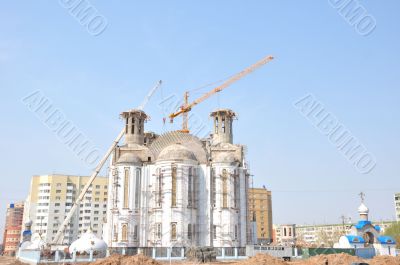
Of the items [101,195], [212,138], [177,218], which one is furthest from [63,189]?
[177,218]

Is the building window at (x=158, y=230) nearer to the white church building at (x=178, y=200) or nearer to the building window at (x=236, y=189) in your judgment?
the white church building at (x=178, y=200)

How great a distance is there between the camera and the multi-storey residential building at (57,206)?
110 meters

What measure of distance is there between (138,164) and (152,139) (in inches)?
494

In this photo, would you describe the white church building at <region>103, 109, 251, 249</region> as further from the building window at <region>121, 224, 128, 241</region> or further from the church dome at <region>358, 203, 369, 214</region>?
the church dome at <region>358, 203, 369, 214</region>

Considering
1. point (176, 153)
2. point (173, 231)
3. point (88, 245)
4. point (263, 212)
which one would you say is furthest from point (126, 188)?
point (263, 212)

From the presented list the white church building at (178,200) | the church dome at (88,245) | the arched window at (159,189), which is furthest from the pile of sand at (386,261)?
the arched window at (159,189)

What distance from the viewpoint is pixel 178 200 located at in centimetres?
5116

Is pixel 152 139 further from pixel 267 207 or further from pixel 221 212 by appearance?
pixel 267 207

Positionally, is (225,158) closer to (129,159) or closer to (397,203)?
(129,159)

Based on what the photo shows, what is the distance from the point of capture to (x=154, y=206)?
52844 mm

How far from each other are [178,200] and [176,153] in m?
5.86

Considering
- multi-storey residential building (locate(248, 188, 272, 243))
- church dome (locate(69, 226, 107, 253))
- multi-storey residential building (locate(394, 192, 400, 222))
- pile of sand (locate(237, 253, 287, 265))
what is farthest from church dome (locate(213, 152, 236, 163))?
multi-storey residential building (locate(394, 192, 400, 222))

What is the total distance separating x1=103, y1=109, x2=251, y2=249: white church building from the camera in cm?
5112

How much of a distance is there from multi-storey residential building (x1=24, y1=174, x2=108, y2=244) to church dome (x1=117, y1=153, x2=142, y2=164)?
59386 mm
